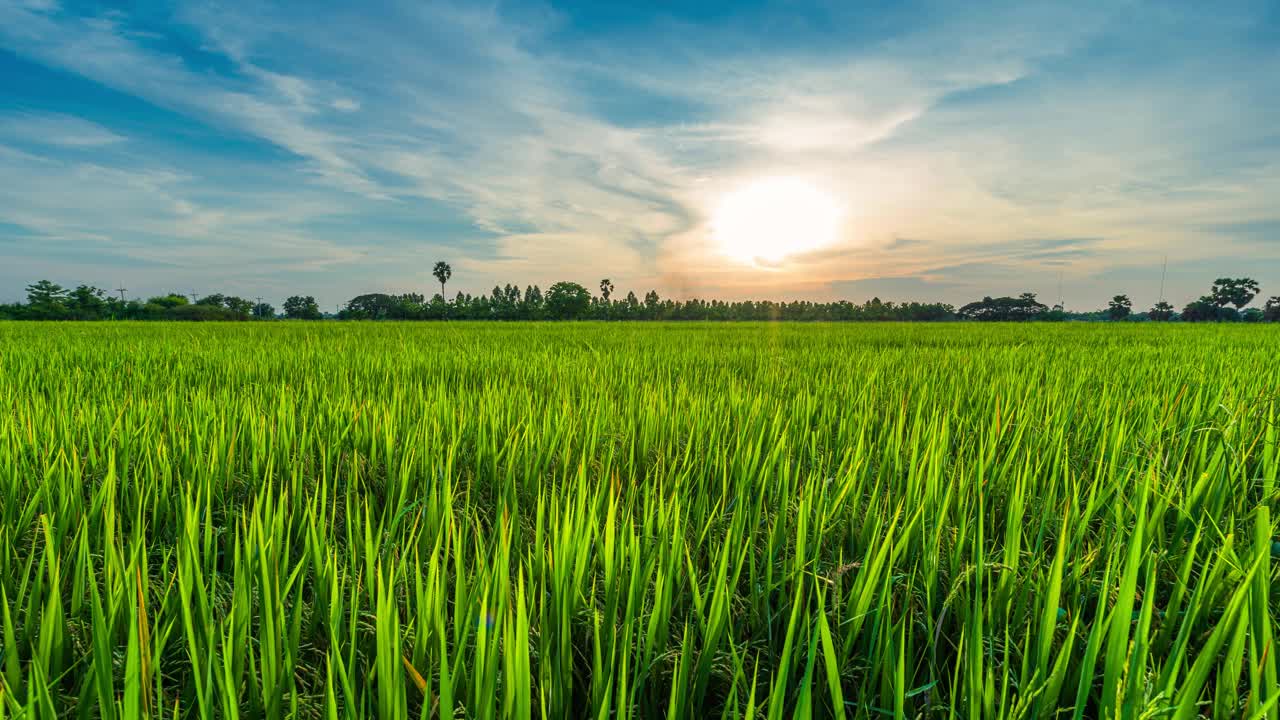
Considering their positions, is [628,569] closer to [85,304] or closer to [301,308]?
[85,304]

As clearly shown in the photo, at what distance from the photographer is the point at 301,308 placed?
83312 millimetres

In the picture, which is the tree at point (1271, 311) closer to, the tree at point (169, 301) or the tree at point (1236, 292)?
the tree at point (1236, 292)

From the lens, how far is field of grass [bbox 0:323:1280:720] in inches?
26.4

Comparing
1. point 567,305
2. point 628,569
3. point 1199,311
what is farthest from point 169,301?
point 1199,311

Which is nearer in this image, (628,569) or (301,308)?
(628,569)

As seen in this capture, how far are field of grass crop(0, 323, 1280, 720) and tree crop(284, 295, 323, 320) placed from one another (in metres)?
82.6

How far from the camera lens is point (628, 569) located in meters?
1.04

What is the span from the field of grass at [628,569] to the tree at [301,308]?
271ft

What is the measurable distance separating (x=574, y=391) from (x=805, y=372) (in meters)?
1.89

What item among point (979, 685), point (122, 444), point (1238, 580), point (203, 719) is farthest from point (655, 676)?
point (122, 444)

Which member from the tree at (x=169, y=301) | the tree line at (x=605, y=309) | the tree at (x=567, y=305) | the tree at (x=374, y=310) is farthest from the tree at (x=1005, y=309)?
the tree at (x=169, y=301)

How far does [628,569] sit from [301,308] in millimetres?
97601

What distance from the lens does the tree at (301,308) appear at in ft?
250

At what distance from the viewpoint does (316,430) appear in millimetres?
2008
